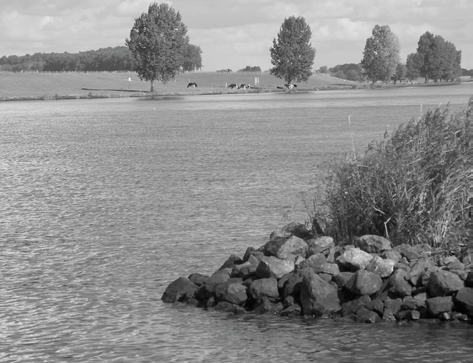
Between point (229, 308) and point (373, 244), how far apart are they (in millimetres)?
3394

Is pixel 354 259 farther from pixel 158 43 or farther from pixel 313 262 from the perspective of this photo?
pixel 158 43

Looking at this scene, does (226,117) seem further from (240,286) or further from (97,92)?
(97,92)

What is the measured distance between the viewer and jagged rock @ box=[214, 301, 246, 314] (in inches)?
710

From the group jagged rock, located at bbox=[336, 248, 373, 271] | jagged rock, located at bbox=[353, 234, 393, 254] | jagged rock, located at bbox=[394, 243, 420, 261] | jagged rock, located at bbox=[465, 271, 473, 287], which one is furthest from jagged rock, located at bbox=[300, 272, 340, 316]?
jagged rock, located at bbox=[465, 271, 473, 287]

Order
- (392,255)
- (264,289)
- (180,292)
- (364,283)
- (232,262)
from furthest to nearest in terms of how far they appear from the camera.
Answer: (232,262)
(180,292)
(392,255)
(264,289)
(364,283)

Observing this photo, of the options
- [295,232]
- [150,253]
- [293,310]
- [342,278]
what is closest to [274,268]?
[293,310]

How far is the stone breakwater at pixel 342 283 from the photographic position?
1712cm

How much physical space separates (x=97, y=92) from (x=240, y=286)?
162895 millimetres

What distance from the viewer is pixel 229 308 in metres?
18.2

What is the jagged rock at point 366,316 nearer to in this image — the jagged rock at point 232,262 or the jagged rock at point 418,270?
the jagged rock at point 418,270

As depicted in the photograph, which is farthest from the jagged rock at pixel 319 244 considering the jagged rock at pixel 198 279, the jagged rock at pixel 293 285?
the jagged rock at pixel 198 279

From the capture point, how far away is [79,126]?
3282 inches

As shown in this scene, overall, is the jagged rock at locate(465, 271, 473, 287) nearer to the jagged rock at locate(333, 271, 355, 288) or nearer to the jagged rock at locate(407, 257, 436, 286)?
the jagged rock at locate(407, 257, 436, 286)

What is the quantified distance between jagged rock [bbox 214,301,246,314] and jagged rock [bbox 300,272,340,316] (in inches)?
51.0
